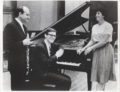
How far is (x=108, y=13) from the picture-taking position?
1.54 metres

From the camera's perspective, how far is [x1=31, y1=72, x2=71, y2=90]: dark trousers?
155cm

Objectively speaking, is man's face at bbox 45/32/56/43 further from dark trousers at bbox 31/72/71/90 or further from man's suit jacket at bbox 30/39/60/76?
dark trousers at bbox 31/72/71/90

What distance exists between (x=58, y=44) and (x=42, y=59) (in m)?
0.11

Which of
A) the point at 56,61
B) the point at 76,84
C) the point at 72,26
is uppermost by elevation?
the point at 72,26

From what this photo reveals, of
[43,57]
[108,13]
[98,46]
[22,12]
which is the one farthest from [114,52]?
[22,12]

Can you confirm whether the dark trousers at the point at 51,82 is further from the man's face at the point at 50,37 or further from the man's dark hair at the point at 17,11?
the man's dark hair at the point at 17,11

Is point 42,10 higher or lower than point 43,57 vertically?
higher

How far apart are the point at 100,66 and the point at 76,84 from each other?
148mm

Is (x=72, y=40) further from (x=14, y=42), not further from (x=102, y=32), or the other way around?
(x=14, y=42)

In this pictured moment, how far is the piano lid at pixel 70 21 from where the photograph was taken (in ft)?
4.95

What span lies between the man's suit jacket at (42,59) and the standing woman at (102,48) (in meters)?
0.16

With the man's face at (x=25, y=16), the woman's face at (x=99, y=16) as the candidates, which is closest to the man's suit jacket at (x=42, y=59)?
the man's face at (x=25, y=16)

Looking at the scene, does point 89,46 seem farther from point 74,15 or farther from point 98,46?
point 74,15

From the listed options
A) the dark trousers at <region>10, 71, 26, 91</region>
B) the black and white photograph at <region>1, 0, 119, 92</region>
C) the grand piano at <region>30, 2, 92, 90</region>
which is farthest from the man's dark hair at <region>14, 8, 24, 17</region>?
the dark trousers at <region>10, 71, 26, 91</region>
